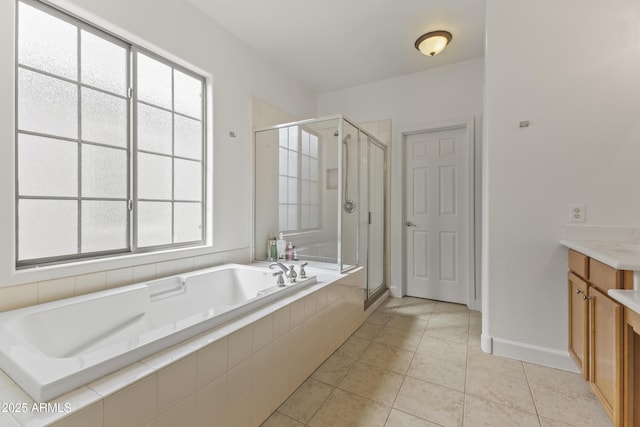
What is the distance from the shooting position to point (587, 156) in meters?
1.83

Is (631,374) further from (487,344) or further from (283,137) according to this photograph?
(283,137)

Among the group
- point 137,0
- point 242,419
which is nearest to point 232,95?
point 137,0

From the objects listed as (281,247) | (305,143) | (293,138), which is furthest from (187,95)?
(281,247)

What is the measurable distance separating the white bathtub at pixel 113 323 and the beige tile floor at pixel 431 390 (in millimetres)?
604

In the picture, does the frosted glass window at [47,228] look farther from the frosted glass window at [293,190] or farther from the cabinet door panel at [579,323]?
the cabinet door panel at [579,323]

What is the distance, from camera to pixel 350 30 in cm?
247

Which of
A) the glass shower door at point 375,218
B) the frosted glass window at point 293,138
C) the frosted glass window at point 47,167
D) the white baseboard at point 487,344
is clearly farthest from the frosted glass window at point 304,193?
the white baseboard at point 487,344

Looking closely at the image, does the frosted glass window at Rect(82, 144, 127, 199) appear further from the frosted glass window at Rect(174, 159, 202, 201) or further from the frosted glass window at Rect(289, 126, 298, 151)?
the frosted glass window at Rect(289, 126, 298, 151)

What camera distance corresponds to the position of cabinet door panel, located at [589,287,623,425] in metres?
1.19

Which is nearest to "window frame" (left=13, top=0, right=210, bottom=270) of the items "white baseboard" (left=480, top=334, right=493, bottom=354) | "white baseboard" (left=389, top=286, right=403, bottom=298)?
"white baseboard" (left=389, top=286, right=403, bottom=298)

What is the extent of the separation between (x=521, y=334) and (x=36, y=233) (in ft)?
10.0

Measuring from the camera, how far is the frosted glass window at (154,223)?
196cm

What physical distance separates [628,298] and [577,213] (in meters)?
1.02

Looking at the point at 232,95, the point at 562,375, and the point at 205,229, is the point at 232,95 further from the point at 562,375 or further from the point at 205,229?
the point at 562,375
